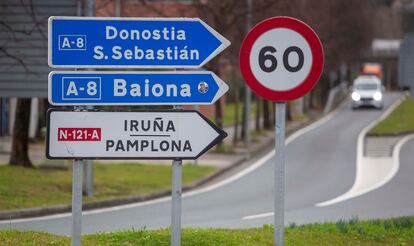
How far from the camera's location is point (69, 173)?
25.6 meters

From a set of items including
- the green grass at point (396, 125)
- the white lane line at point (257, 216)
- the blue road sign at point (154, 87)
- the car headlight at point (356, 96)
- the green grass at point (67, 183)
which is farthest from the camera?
the car headlight at point (356, 96)

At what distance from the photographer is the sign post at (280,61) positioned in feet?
24.2

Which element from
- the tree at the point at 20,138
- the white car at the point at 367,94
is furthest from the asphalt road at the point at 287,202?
the white car at the point at 367,94

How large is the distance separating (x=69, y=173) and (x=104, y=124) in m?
18.3

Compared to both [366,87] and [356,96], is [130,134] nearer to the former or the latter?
[366,87]

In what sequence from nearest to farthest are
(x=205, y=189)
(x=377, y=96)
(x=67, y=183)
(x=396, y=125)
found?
(x=67, y=183) → (x=205, y=189) → (x=396, y=125) → (x=377, y=96)

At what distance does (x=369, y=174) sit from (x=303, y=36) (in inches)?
899

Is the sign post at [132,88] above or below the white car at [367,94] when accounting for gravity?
below

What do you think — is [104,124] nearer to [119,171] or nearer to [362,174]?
[119,171]

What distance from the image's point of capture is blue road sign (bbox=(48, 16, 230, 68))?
7656 mm

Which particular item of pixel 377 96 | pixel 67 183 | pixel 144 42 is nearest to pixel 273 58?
pixel 144 42

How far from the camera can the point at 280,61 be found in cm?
741

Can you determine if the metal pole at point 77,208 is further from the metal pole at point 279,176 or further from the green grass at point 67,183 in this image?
the green grass at point 67,183

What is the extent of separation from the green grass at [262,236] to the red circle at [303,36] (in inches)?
103
